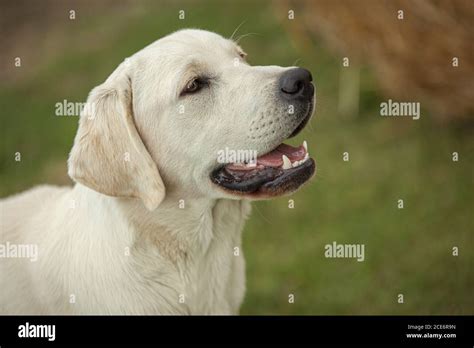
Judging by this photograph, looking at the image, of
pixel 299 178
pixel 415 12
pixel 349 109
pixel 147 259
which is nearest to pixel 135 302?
pixel 147 259

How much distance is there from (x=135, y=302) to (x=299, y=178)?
1090mm

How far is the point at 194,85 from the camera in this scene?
328 cm

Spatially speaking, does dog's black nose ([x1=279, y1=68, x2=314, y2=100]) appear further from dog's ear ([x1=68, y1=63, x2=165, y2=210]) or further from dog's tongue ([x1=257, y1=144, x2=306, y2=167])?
dog's ear ([x1=68, y1=63, x2=165, y2=210])

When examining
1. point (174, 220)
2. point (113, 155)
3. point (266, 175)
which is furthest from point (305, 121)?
point (113, 155)

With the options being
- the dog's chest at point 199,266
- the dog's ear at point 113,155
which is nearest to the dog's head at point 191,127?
the dog's ear at point 113,155

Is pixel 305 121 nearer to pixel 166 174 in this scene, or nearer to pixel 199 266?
pixel 166 174

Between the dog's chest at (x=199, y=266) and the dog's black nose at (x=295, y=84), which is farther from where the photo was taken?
the dog's chest at (x=199, y=266)

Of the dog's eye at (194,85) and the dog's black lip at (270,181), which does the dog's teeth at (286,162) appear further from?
the dog's eye at (194,85)

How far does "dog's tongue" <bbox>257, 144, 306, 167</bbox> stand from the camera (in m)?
3.32

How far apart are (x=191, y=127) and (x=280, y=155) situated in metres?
0.50

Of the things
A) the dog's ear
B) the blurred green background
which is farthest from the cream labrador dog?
the blurred green background

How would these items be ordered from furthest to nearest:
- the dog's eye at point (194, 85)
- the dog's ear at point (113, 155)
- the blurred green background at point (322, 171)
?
the blurred green background at point (322, 171)
the dog's eye at point (194, 85)
the dog's ear at point (113, 155)

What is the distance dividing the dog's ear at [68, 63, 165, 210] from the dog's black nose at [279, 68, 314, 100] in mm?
773

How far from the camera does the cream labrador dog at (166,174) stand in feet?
10.5
